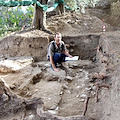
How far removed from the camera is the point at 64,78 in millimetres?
4367

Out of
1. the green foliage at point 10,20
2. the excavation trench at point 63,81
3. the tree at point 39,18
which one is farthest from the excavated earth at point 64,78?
the green foliage at point 10,20

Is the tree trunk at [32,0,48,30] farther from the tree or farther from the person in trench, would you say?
the person in trench

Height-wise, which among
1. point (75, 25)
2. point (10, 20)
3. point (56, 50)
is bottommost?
point (56, 50)

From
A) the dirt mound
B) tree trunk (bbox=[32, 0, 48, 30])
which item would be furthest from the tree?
the dirt mound

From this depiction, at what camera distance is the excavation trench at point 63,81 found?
3.16 meters

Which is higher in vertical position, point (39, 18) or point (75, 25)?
point (39, 18)

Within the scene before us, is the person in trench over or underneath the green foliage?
underneath

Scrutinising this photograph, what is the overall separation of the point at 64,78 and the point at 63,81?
0.13 meters

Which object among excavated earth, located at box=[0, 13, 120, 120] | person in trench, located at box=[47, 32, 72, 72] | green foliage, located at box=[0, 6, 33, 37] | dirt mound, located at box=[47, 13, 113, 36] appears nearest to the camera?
excavated earth, located at box=[0, 13, 120, 120]

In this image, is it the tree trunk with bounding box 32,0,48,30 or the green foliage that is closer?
the tree trunk with bounding box 32,0,48,30

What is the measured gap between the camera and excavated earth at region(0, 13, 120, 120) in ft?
8.65

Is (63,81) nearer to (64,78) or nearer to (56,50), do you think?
(64,78)

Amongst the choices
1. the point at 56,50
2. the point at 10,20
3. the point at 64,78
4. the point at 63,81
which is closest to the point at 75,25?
the point at 56,50

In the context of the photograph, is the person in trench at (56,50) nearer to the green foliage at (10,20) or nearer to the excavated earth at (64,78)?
the excavated earth at (64,78)
